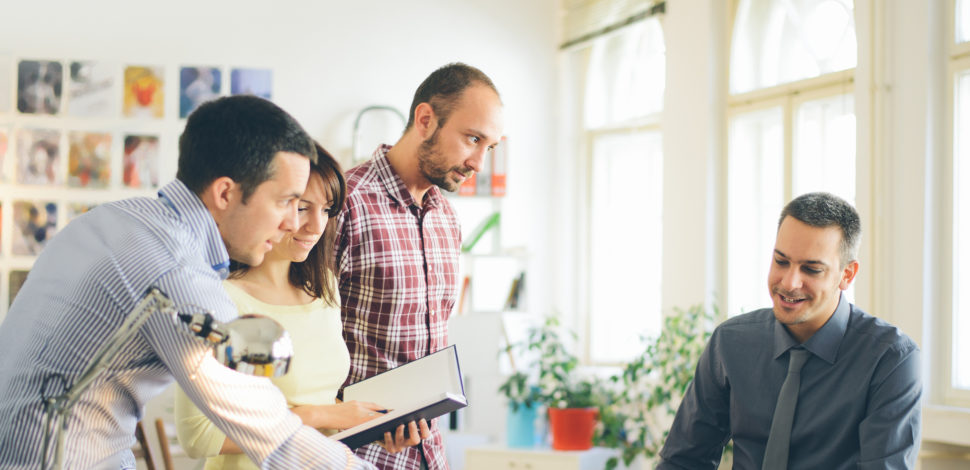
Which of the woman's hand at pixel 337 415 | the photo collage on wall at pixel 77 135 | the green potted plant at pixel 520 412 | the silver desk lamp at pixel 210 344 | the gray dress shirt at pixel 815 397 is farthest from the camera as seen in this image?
the photo collage on wall at pixel 77 135

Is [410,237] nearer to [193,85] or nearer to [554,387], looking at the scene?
[554,387]

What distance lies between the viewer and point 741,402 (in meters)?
2.12

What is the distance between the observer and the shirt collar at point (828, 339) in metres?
2.07

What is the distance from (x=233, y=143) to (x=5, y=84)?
419 centimetres

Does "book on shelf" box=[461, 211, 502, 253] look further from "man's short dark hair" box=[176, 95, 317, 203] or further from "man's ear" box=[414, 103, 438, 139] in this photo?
"man's short dark hair" box=[176, 95, 317, 203]

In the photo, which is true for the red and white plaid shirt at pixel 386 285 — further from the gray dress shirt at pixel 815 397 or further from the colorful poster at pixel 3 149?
the colorful poster at pixel 3 149

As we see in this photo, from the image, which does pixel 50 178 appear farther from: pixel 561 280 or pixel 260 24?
pixel 561 280

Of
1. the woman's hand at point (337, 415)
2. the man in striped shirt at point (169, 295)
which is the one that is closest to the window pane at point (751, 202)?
the woman's hand at point (337, 415)

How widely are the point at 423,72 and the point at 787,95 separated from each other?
7.15ft

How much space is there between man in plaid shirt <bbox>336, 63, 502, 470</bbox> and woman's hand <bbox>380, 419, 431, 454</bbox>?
19 cm

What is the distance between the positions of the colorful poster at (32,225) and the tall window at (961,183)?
14.1ft

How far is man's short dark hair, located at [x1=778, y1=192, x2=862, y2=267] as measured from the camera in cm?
208

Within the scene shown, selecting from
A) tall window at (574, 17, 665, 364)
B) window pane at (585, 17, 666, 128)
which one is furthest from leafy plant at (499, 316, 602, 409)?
window pane at (585, 17, 666, 128)

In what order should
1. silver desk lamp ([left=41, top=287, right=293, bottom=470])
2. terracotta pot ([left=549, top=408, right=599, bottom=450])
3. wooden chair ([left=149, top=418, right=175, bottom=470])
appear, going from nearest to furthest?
silver desk lamp ([left=41, top=287, right=293, bottom=470]) < wooden chair ([left=149, top=418, right=175, bottom=470]) < terracotta pot ([left=549, top=408, right=599, bottom=450])
